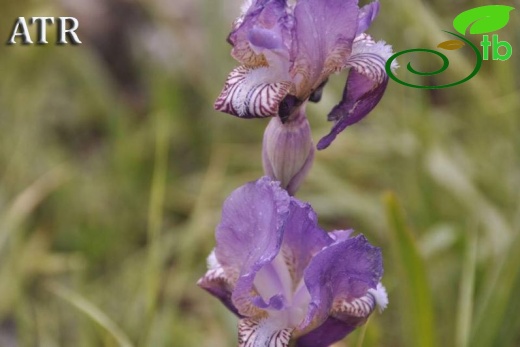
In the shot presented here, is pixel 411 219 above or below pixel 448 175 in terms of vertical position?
below

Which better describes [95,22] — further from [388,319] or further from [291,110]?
[291,110]

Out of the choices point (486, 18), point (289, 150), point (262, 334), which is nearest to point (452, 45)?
point (486, 18)

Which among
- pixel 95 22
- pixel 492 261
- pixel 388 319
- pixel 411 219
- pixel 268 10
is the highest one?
pixel 268 10

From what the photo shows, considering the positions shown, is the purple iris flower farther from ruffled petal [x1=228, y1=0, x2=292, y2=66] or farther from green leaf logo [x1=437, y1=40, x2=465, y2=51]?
green leaf logo [x1=437, y1=40, x2=465, y2=51]

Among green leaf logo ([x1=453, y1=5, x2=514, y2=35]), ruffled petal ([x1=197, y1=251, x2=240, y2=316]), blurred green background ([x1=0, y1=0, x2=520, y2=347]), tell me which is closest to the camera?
ruffled petal ([x1=197, y1=251, x2=240, y2=316])

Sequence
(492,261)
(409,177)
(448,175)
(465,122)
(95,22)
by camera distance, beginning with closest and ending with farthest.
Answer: (492,261)
(448,175)
(409,177)
(465,122)
(95,22)

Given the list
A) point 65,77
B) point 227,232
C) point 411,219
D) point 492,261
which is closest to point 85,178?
point 65,77

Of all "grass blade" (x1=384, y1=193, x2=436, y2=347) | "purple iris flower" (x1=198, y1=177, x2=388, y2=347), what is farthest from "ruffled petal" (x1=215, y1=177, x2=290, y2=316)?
"grass blade" (x1=384, y1=193, x2=436, y2=347)
